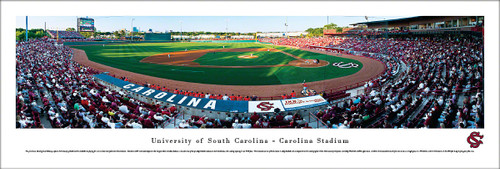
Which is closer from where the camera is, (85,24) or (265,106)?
(265,106)

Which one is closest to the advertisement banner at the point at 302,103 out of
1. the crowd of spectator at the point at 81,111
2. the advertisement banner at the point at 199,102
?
the advertisement banner at the point at 199,102

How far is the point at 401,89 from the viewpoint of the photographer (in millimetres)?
13969

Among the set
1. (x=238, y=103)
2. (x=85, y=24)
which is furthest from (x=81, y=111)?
(x=85, y=24)

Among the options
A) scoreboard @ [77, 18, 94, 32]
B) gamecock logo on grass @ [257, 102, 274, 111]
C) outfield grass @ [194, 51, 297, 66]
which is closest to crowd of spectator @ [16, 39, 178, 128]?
gamecock logo on grass @ [257, 102, 274, 111]

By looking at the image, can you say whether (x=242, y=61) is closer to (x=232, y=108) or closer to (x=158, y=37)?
(x=232, y=108)

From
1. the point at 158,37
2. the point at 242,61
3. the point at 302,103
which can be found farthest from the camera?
the point at 158,37

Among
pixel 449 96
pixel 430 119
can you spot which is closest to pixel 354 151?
pixel 430 119

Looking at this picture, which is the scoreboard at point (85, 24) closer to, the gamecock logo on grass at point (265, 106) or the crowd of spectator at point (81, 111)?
the crowd of spectator at point (81, 111)

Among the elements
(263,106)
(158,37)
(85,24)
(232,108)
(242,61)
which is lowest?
(232,108)

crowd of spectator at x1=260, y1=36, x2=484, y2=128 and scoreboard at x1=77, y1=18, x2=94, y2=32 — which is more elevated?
scoreboard at x1=77, y1=18, x2=94, y2=32

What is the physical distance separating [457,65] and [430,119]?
42.1 ft

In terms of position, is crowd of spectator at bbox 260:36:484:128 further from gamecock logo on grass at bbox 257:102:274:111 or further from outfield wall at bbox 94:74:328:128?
gamecock logo on grass at bbox 257:102:274:111

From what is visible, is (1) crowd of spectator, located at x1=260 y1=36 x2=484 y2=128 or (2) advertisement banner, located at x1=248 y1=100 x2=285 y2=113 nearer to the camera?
(1) crowd of spectator, located at x1=260 y1=36 x2=484 y2=128

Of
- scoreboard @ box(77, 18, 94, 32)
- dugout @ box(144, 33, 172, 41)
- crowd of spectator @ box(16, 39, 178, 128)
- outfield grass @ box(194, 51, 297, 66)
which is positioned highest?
scoreboard @ box(77, 18, 94, 32)
